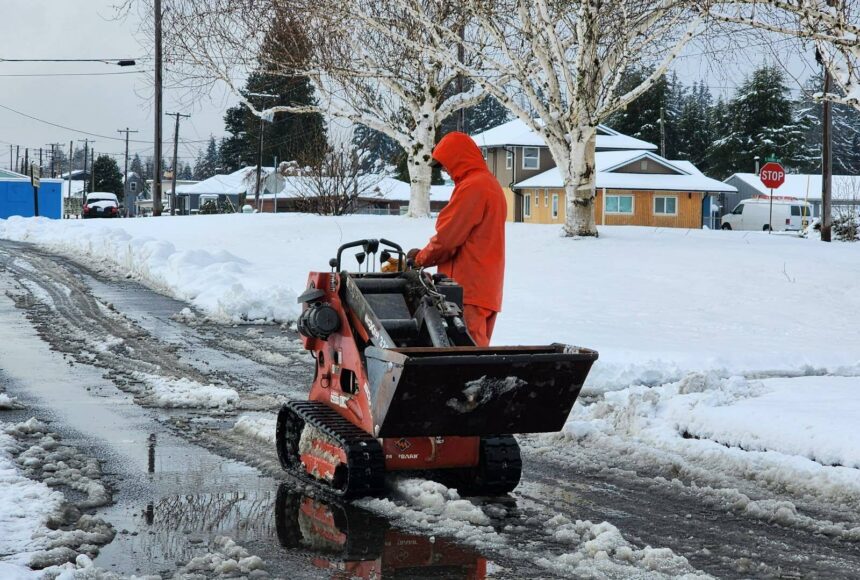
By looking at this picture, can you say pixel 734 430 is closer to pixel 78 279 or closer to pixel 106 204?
pixel 78 279

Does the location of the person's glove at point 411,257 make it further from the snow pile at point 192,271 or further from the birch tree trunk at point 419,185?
the birch tree trunk at point 419,185

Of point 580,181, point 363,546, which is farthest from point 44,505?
point 580,181

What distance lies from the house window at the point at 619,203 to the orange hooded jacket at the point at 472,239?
5067cm

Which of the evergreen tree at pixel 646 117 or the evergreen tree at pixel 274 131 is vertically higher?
the evergreen tree at pixel 646 117

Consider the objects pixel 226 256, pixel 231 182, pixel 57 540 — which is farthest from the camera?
pixel 231 182

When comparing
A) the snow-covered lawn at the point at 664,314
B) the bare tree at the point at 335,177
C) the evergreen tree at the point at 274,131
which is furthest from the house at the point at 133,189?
the snow-covered lawn at the point at 664,314

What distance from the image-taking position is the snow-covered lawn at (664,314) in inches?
319

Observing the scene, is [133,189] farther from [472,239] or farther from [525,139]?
[472,239]

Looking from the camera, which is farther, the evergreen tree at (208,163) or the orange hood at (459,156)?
the evergreen tree at (208,163)

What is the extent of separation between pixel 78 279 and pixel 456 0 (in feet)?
30.8

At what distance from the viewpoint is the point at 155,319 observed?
49.3 feet

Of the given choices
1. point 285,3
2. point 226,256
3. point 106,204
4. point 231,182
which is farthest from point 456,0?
point 231,182

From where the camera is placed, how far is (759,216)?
208 ft

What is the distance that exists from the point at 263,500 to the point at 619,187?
51.0m
